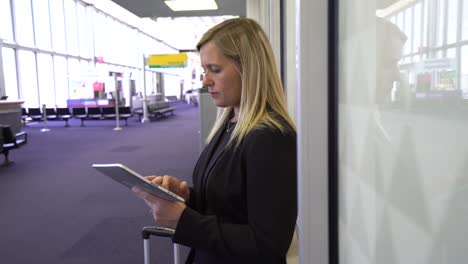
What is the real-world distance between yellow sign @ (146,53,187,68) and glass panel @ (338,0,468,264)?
43.3 ft

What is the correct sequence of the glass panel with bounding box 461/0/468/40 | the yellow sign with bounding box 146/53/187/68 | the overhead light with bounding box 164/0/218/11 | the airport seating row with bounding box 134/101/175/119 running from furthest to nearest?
the airport seating row with bounding box 134/101/175/119 < the yellow sign with bounding box 146/53/187/68 < the overhead light with bounding box 164/0/218/11 < the glass panel with bounding box 461/0/468/40

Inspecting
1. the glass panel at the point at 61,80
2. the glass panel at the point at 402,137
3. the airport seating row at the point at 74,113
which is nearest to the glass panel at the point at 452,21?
the glass panel at the point at 402,137

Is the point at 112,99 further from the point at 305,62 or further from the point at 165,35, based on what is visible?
the point at 305,62

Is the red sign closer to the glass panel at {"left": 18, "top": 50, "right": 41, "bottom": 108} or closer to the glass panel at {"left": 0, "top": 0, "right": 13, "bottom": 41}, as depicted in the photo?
the glass panel at {"left": 18, "top": 50, "right": 41, "bottom": 108}

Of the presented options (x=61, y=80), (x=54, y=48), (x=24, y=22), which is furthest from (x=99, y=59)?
(x=24, y=22)

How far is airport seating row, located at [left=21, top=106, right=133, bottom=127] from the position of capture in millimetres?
13750

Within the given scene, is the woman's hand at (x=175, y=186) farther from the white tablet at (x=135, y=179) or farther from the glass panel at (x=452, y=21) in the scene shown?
the glass panel at (x=452, y=21)

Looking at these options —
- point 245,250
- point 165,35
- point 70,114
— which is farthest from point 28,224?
point 165,35

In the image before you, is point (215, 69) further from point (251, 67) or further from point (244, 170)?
point (244, 170)

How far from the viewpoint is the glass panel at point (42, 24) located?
14.8 meters

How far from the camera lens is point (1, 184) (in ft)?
18.1

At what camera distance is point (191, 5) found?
7.42 meters

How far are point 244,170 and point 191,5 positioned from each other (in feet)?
22.6

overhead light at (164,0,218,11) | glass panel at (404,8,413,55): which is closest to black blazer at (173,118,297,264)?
glass panel at (404,8,413,55)
